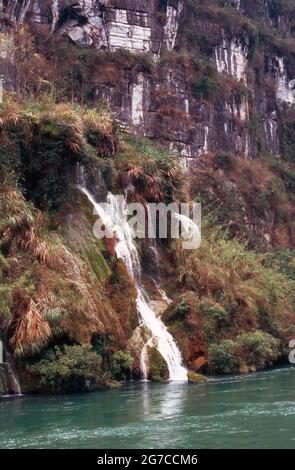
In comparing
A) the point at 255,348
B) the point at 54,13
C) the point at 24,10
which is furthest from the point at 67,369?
the point at 54,13

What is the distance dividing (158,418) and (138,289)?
38.7ft

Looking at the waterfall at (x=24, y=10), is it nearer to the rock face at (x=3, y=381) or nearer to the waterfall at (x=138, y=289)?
the waterfall at (x=138, y=289)

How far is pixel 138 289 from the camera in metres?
A: 27.1

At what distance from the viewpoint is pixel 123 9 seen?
5681 centimetres

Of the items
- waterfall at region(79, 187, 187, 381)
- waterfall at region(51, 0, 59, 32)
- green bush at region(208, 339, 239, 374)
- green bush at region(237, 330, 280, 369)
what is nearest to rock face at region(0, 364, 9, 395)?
waterfall at region(79, 187, 187, 381)

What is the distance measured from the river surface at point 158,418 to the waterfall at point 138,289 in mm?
2690

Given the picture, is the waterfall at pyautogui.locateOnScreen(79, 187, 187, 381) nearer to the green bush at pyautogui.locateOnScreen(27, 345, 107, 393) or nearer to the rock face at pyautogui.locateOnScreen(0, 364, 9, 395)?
the green bush at pyautogui.locateOnScreen(27, 345, 107, 393)

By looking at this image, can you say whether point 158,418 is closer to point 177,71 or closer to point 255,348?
point 255,348

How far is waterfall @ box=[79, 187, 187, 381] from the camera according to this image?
2403cm

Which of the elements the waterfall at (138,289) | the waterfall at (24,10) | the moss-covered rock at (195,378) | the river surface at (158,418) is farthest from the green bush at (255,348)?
the waterfall at (24,10)

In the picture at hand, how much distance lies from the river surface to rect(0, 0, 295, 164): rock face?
123 feet

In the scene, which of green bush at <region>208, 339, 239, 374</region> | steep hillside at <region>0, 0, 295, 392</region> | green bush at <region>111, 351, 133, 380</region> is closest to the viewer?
steep hillside at <region>0, 0, 295, 392</region>
